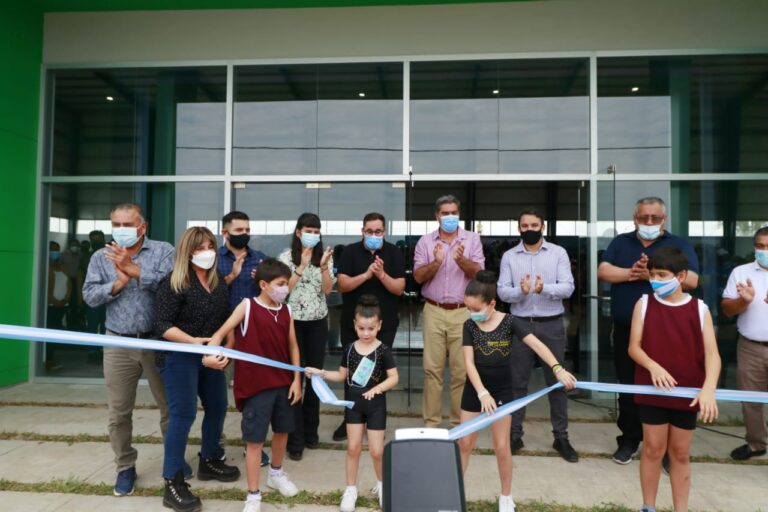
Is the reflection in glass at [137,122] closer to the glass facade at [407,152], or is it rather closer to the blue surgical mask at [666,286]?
the glass facade at [407,152]

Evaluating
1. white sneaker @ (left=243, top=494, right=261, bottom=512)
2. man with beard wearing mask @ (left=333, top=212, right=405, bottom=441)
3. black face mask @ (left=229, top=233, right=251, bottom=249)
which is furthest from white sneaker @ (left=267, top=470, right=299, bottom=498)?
black face mask @ (left=229, top=233, right=251, bottom=249)

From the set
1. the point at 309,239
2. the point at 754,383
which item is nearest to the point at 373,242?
the point at 309,239

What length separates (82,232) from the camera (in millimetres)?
6441

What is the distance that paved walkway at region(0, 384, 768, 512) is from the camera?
320cm

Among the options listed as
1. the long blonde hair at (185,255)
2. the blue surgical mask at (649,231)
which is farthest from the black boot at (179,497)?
the blue surgical mask at (649,231)

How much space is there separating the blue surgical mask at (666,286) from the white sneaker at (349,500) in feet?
6.82

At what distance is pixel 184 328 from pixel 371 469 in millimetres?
1664

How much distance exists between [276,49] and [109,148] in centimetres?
249

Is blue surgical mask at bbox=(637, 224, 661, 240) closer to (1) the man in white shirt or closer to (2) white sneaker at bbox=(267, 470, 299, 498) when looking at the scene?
(1) the man in white shirt

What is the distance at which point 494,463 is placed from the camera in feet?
12.4

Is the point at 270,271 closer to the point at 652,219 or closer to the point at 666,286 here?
the point at 666,286

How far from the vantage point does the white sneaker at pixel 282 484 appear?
320 centimetres

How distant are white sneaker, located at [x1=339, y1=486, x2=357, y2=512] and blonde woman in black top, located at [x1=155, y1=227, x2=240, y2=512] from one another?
2.83 feet

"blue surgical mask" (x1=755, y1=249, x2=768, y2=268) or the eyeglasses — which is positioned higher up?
the eyeglasses
